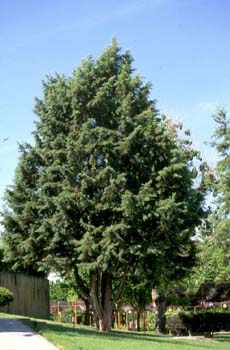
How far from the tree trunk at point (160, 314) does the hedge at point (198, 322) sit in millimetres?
574

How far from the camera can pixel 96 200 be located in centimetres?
2253

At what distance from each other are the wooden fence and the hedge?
6.96m

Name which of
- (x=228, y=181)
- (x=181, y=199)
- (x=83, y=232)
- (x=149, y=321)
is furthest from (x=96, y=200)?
(x=149, y=321)

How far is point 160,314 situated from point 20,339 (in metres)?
19.6

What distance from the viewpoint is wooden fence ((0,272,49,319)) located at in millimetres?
27969

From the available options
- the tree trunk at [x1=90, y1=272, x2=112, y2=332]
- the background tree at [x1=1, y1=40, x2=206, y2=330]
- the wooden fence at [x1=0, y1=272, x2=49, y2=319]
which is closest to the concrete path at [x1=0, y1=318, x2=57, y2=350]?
the background tree at [x1=1, y1=40, x2=206, y2=330]

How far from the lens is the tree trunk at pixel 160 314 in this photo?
31.6 meters

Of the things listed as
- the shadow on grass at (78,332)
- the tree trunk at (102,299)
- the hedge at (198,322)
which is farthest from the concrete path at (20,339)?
the hedge at (198,322)

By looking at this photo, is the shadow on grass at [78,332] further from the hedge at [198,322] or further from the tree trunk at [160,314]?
the tree trunk at [160,314]

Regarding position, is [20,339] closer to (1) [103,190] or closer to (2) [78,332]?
(2) [78,332]

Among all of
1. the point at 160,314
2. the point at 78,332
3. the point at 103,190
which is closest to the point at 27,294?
the point at 160,314

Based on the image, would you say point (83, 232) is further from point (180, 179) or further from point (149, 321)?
point (149, 321)

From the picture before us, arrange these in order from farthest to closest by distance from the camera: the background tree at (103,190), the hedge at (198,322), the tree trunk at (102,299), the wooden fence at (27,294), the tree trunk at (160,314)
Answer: the tree trunk at (160,314), the hedge at (198,322), the wooden fence at (27,294), the tree trunk at (102,299), the background tree at (103,190)

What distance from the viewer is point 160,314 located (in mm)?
32281
